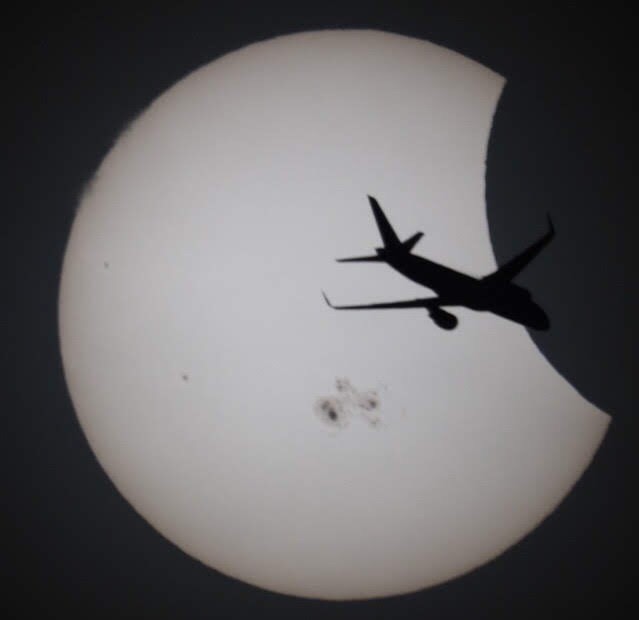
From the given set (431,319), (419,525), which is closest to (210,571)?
(419,525)

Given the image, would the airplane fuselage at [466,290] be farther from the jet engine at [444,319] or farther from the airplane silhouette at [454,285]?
the jet engine at [444,319]

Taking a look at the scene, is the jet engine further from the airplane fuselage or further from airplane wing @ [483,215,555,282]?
airplane wing @ [483,215,555,282]

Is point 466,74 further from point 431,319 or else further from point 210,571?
point 210,571

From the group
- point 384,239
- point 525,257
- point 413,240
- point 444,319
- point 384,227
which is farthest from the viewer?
point 444,319

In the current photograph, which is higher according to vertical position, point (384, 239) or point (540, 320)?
point (384, 239)

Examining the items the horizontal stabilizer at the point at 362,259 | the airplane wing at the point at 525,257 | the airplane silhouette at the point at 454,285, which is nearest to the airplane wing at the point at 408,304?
the airplane silhouette at the point at 454,285

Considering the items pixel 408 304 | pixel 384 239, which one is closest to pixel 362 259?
pixel 384 239

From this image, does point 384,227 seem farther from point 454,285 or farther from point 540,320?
→ point 540,320

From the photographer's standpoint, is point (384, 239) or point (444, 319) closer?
point (384, 239)
